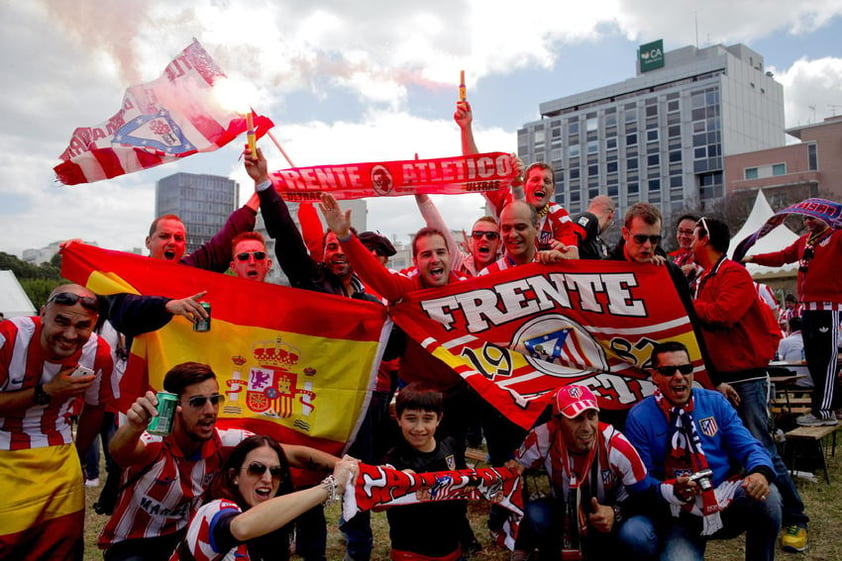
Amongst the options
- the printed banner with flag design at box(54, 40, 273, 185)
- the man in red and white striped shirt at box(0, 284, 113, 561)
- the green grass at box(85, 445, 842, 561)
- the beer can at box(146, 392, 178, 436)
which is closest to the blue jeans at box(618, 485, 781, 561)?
the green grass at box(85, 445, 842, 561)

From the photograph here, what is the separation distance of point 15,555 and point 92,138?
3.44 metres

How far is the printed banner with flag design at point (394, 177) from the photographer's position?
5.75 metres

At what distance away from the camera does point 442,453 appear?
14.4 ft

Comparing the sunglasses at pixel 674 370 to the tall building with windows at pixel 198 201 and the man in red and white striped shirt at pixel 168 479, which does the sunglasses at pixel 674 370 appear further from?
the tall building with windows at pixel 198 201

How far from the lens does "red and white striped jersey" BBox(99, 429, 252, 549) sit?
3758mm

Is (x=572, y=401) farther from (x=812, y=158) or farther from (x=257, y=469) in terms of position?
(x=812, y=158)

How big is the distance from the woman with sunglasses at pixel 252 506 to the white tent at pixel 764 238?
18.7 m

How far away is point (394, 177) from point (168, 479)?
3.27 m

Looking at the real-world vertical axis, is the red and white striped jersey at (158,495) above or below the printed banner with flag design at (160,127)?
below

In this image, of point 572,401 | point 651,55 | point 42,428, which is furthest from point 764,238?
point 651,55

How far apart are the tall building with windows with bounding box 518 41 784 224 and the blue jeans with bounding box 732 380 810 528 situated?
87396 mm

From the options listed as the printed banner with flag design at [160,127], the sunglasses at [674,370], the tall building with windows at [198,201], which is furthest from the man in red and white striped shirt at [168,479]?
the tall building with windows at [198,201]

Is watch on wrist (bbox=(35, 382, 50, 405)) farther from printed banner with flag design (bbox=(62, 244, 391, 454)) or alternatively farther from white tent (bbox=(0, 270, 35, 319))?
white tent (bbox=(0, 270, 35, 319))

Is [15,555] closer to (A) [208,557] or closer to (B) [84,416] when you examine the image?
(B) [84,416]
